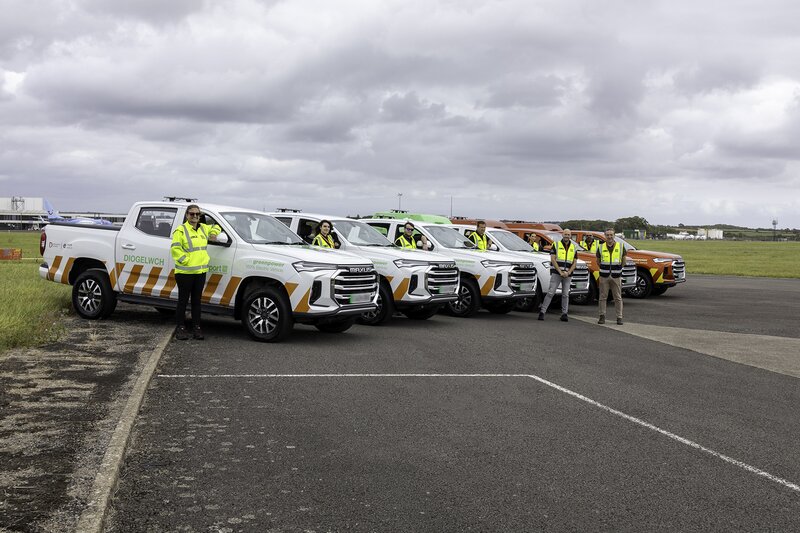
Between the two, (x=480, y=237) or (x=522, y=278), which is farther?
(x=480, y=237)

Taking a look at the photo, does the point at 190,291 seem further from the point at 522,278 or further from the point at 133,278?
the point at 522,278

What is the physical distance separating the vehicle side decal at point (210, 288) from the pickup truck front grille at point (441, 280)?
12.6 ft

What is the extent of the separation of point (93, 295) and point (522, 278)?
814cm

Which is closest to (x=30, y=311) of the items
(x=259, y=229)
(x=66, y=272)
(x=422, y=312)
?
(x=66, y=272)

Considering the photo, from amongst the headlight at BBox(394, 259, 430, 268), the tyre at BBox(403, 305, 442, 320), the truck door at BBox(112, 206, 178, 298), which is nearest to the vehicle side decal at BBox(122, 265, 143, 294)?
the truck door at BBox(112, 206, 178, 298)

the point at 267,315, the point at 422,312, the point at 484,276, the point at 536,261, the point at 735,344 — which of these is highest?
the point at 536,261

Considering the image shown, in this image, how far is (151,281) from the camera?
12.0m

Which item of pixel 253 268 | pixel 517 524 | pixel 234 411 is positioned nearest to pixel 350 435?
pixel 234 411

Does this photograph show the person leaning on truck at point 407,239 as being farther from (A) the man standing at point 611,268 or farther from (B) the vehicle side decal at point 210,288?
(B) the vehicle side decal at point 210,288

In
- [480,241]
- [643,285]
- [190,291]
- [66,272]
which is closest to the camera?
[190,291]

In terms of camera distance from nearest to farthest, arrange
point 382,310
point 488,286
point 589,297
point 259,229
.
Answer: point 259,229, point 382,310, point 488,286, point 589,297

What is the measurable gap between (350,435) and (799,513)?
10.6 ft

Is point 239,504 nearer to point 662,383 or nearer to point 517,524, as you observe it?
point 517,524

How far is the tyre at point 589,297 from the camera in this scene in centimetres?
1942
